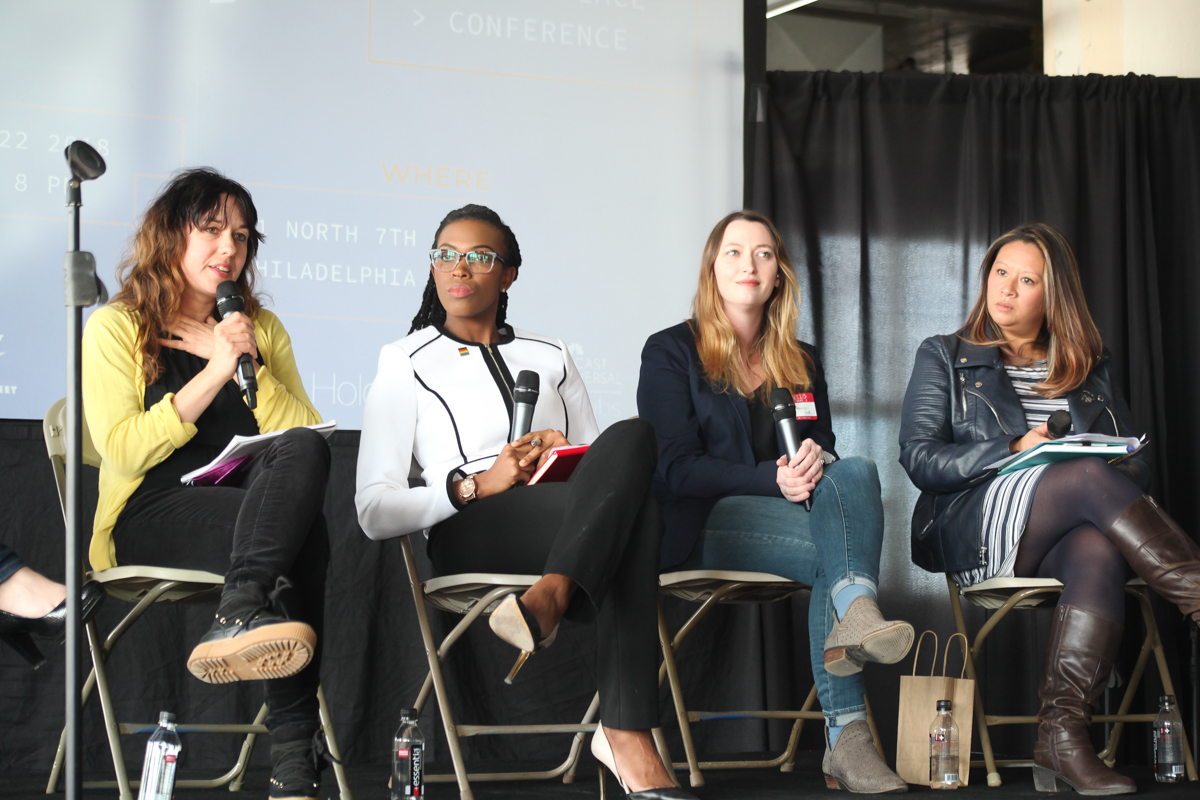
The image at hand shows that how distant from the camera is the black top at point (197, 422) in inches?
86.4

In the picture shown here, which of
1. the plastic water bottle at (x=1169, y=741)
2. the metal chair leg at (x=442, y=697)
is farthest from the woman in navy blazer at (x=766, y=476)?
the plastic water bottle at (x=1169, y=741)

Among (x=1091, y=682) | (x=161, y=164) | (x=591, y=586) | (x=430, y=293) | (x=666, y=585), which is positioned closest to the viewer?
(x=591, y=586)

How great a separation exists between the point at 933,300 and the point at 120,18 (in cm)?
272

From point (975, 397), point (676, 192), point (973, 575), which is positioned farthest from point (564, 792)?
point (676, 192)

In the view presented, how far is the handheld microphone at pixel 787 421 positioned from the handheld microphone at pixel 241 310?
42.7 inches

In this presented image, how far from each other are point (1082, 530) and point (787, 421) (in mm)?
700

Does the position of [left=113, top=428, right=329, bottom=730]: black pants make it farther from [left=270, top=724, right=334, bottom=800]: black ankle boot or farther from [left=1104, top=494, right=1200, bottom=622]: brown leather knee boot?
[left=1104, top=494, right=1200, bottom=622]: brown leather knee boot

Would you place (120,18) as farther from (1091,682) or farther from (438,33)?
(1091,682)

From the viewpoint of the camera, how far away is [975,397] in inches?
109

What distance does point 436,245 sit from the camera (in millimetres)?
2617

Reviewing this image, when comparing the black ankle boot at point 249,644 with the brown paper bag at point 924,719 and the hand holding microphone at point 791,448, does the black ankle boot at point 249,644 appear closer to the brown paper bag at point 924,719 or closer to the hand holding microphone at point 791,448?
the hand holding microphone at point 791,448

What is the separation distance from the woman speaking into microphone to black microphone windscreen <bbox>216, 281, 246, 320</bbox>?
0.5 inches

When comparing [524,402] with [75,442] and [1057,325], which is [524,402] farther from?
[1057,325]

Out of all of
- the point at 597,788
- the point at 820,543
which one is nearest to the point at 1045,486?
the point at 820,543
